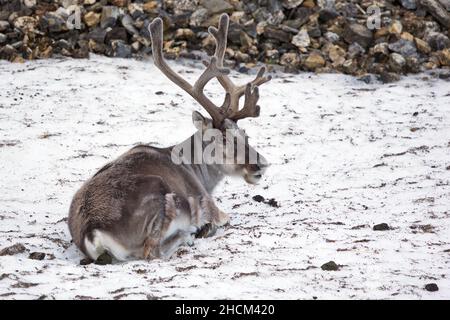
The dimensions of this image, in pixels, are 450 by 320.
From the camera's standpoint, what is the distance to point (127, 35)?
42.5 ft

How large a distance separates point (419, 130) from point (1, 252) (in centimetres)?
597

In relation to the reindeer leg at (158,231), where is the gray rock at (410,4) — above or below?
above

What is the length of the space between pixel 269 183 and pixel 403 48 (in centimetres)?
502

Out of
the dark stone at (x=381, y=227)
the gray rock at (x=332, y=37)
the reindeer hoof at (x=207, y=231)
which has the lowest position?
the reindeer hoof at (x=207, y=231)

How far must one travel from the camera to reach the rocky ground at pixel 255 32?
12.5 m

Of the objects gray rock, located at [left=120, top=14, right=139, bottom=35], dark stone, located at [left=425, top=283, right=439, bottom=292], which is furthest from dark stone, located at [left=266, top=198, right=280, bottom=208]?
gray rock, located at [left=120, top=14, right=139, bottom=35]

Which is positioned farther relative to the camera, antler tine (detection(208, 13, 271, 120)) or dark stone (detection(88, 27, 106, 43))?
dark stone (detection(88, 27, 106, 43))

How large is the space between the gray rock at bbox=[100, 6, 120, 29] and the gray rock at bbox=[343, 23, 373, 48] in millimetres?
3948

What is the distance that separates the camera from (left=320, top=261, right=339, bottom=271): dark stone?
5.43 metres

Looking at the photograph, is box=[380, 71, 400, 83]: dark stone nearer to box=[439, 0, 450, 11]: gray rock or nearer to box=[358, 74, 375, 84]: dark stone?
box=[358, 74, 375, 84]: dark stone

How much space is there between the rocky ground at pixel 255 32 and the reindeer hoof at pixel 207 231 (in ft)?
18.7

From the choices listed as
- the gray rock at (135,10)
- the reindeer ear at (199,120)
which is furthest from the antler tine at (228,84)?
the gray rock at (135,10)

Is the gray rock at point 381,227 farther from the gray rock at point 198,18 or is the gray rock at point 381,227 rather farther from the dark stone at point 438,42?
the gray rock at point 198,18

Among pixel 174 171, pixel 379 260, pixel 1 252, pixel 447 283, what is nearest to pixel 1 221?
pixel 1 252
